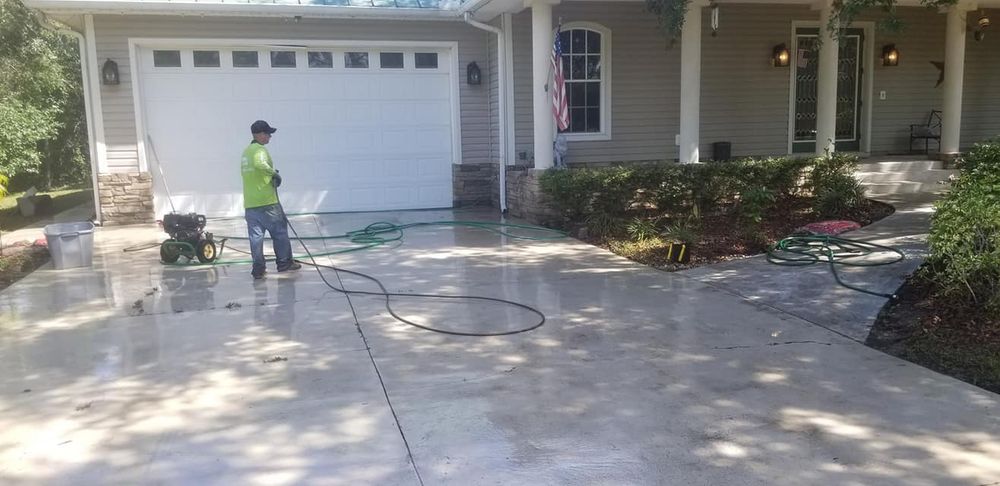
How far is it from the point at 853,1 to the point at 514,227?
504 cm

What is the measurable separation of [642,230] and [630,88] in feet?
14.6

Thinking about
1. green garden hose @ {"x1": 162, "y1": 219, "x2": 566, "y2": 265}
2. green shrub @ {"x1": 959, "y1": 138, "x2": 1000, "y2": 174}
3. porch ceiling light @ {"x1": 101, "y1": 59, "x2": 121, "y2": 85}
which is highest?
porch ceiling light @ {"x1": 101, "y1": 59, "x2": 121, "y2": 85}

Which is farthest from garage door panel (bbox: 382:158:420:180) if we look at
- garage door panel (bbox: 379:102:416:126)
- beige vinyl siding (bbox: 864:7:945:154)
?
beige vinyl siding (bbox: 864:7:945:154)

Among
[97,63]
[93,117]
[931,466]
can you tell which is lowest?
[931,466]

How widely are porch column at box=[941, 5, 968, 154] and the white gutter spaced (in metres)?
7.91

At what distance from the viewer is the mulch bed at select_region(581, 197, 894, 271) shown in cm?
823

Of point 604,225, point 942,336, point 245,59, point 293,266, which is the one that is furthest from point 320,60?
point 942,336

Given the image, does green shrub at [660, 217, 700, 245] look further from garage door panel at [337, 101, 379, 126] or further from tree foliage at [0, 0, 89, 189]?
tree foliage at [0, 0, 89, 189]

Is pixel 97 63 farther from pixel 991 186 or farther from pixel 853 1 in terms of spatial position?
pixel 991 186

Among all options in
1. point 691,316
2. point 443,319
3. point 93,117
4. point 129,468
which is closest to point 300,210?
point 93,117

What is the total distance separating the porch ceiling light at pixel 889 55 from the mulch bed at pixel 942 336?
28.8 ft

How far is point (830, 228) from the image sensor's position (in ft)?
29.4

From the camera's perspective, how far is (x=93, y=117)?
1129cm

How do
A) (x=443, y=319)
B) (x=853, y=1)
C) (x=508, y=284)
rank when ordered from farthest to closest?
1. (x=853, y=1)
2. (x=508, y=284)
3. (x=443, y=319)
